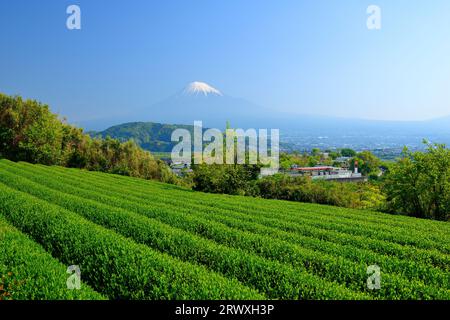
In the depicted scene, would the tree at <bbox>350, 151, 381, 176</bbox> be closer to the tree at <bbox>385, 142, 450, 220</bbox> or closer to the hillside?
the tree at <bbox>385, 142, 450, 220</bbox>

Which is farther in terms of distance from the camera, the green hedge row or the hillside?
the hillside

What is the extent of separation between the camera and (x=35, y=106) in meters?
50.8

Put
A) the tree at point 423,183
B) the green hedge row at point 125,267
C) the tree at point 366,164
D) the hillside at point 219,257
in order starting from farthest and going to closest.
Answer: the tree at point 366,164, the tree at point 423,183, the hillside at point 219,257, the green hedge row at point 125,267

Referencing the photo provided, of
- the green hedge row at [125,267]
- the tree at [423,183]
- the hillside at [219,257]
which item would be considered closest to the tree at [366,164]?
the tree at [423,183]

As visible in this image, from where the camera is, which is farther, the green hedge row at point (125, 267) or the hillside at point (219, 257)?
the hillside at point (219, 257)

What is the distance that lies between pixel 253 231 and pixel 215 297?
22.0ft

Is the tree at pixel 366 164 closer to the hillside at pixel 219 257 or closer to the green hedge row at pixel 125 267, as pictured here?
the hillside at pixel 219 257

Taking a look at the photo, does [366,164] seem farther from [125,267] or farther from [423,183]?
[125,267]

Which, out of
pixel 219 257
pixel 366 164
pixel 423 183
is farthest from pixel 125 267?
pixel 366 164

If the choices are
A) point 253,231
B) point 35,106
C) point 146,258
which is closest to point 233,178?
point 253,231

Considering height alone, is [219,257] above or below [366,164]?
above

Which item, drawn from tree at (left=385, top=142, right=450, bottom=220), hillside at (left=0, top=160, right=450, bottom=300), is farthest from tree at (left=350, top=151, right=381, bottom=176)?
hillside at (left=0, top=160, right=450, bottom=300)
